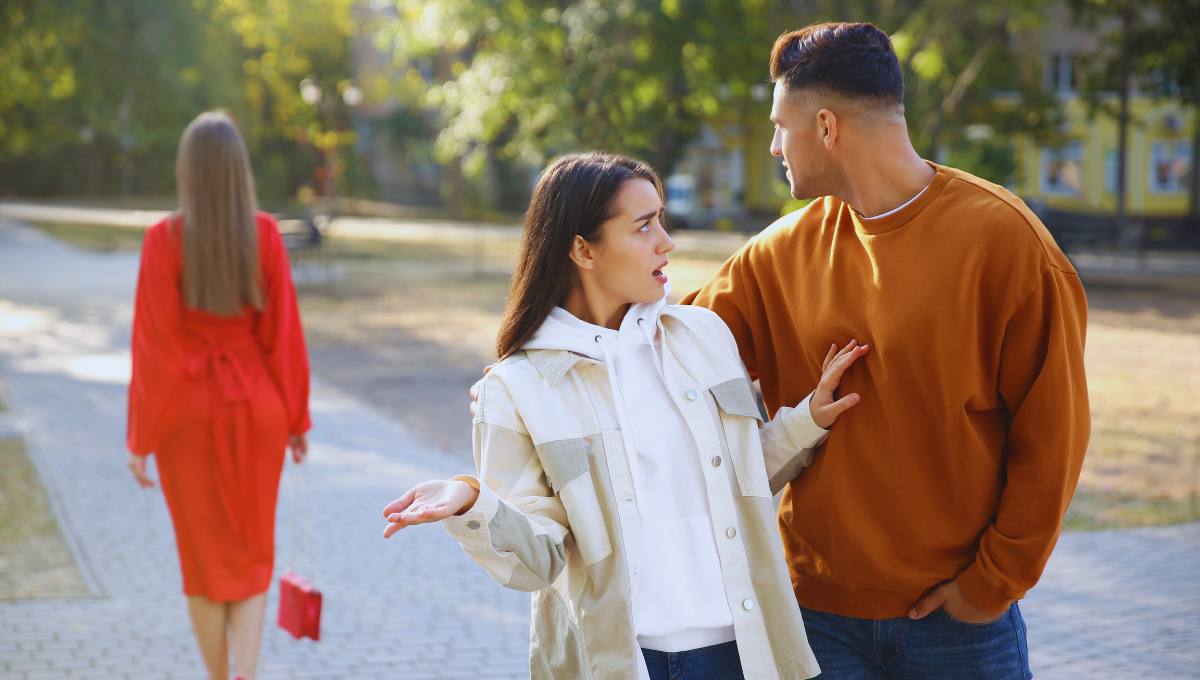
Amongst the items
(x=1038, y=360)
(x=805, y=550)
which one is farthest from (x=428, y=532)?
(x=1038, y=360)

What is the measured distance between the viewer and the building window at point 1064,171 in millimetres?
41062

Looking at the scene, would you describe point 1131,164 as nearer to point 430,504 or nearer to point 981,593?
point 981,593

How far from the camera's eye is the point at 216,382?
3928mm

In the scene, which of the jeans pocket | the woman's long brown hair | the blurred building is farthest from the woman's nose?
the blurred building

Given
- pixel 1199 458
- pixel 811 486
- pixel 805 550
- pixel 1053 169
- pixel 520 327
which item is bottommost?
pixel 1053 169

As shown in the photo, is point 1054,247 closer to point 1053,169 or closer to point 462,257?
point 462,257

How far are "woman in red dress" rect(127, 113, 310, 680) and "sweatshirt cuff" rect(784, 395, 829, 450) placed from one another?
2320 mm

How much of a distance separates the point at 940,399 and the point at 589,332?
744mm

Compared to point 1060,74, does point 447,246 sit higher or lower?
lower

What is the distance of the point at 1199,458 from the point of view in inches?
320

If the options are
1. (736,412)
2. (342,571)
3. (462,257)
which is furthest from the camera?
(462,257)

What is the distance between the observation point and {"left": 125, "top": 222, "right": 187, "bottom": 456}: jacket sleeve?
3812 millimetres

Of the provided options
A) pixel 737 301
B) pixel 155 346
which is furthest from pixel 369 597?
pixel 737 301

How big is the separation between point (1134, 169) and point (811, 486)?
4302 centimetres
